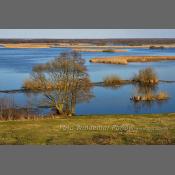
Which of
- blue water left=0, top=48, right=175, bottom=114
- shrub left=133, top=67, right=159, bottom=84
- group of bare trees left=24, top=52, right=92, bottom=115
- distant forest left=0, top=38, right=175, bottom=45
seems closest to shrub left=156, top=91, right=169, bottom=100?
blue water left=0, top=48, right=175, bottom=114

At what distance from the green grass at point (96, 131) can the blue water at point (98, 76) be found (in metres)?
0.29

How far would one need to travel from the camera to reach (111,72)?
46.2 feet

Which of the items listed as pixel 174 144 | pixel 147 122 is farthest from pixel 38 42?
pixel 174 144

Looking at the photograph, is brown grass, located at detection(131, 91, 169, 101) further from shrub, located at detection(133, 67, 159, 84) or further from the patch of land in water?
the patch of land in water

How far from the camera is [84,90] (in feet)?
46.1

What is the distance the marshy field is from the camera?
13.8 metres

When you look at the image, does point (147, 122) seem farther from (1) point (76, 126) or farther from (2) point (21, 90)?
(2) point (21, 90)

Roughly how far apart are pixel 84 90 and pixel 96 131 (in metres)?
1.43

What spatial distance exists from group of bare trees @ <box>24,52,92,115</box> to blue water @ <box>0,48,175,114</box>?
0.20m

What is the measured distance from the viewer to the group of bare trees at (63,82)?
13.9m

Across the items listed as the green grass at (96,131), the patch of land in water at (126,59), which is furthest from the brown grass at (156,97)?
the patch of land in water at (126,59)

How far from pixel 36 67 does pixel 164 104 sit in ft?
14.6

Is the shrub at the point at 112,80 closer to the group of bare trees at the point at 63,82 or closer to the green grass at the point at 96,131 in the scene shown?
the group of bare trees at the point at 63,82

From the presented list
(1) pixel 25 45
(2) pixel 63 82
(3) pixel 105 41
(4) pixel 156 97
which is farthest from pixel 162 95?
(1) pixel 25 45
